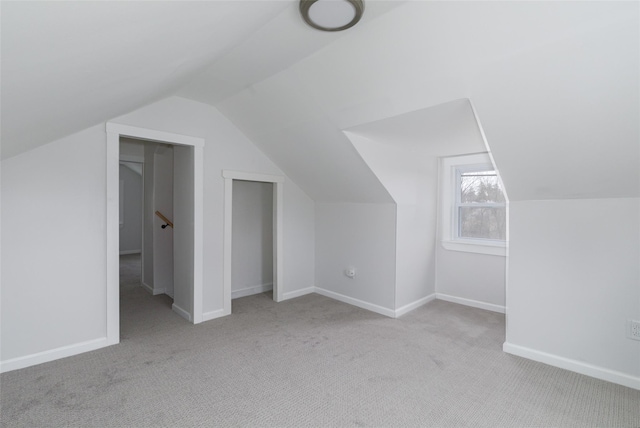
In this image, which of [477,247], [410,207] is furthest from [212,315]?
[477,247]

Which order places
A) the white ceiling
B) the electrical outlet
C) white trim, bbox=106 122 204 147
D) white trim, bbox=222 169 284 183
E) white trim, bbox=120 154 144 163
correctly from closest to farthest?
the electrical outlet
the white ceiling
white trim, bbox=106 122 204 147
white trim, bbox=222 169 284 183
white trim, bbox=120 154 144 163

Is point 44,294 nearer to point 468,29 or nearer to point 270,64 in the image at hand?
point 270,64

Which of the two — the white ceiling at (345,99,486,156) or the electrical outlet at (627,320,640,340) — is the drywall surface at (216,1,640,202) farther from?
the electrical outlet at (627,320,640,340)

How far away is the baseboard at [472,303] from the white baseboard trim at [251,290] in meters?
2.36

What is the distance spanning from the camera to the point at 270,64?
8.00 feet

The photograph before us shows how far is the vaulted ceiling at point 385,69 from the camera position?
1054 mm

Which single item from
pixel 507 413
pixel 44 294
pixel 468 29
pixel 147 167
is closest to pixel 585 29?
pixel 468 29

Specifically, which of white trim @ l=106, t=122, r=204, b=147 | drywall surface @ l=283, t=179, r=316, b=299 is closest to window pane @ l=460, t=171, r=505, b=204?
drywall surface @ l=283, t=179, r=316, b=299

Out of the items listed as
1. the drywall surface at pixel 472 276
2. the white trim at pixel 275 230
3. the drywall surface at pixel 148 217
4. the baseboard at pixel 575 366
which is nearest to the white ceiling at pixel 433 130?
the drywall surface at pixel 472 276

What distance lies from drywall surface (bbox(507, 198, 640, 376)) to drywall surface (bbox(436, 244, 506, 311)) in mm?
1170

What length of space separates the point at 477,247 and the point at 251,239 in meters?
2.97

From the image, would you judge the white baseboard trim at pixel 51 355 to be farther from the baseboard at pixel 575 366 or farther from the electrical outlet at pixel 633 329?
the electrical outlet at pixel 633 329

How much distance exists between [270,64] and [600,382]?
331 centimetres

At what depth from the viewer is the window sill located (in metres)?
3.86
